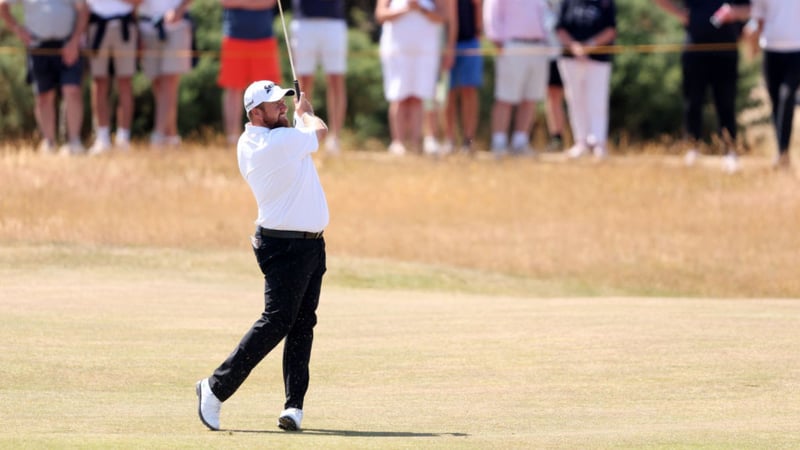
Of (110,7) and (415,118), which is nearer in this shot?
(110,7)

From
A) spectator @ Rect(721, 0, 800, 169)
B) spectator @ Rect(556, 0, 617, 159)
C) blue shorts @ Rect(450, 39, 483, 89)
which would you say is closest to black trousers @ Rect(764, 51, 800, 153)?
spectator @ Rect(721, 0, 800, 169)

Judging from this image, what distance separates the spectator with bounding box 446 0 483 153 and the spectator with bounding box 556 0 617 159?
40.2 inches

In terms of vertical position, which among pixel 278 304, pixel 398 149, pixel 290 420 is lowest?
pixel 398 149

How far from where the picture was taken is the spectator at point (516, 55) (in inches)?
862

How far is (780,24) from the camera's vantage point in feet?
67.5

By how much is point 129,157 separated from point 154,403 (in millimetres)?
11551

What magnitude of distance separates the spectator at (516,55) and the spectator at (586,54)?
300mm

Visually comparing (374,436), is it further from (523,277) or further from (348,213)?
(348,213)

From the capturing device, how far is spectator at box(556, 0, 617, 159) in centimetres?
2167

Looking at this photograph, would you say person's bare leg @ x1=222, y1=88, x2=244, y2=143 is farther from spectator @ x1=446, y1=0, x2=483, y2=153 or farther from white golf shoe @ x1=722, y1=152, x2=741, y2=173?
white golf shoe @ x1=722, y1=152, x2=741, y2=173

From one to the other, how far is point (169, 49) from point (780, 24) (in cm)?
720

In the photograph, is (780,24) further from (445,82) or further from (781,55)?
(445,82)

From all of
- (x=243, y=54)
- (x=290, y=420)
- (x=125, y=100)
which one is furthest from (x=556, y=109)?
(x=290, y=420)

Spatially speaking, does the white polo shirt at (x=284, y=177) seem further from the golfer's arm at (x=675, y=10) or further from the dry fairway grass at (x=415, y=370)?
the golfer's arm at (x=675, y=10)
